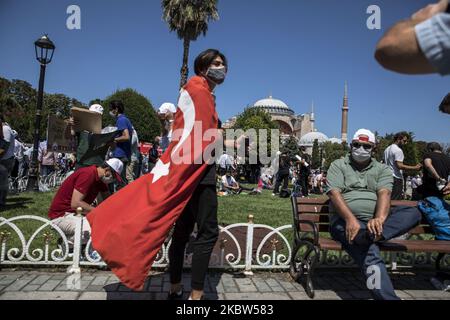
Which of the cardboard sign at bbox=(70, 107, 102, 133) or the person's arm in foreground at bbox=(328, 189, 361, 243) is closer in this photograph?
the person's arm in foreground at bbox=(328, 189, 361, 243)

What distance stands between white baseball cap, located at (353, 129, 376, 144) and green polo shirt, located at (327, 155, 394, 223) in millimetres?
245

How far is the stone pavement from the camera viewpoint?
328cm

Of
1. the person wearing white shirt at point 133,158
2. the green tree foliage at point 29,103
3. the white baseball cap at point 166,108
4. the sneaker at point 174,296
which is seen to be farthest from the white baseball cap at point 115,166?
the green tree foliage at point 29,103

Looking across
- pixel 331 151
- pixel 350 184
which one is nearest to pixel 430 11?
pixel 350 184

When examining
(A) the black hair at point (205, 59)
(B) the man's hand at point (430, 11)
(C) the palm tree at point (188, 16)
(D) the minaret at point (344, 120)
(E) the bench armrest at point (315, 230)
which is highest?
(D) the minaret at point (344, 120)

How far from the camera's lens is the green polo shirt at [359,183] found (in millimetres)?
3531

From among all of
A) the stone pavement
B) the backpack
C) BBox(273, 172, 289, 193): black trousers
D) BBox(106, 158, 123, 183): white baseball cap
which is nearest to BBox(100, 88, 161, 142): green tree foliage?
BBox(273, 172, 289, 193): black trousers

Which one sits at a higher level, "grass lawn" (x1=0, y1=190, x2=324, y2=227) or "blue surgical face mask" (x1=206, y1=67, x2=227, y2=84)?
"blue surgical face mask" (x1=206, y1=67, x2=227, y2=84)

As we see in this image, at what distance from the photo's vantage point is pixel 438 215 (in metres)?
4.05

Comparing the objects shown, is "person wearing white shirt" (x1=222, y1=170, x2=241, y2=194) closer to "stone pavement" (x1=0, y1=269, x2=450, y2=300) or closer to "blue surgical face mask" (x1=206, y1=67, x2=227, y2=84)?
"stone pavement" (x1=0, y1=269, x2=450, y2=300)

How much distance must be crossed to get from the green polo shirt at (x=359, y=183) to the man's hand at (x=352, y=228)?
0.27 meters

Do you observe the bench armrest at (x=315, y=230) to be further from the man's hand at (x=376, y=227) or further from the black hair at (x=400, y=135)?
the black hair at (x=400, y=135)

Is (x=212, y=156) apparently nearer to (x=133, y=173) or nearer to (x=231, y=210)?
(x=133, y=173)
